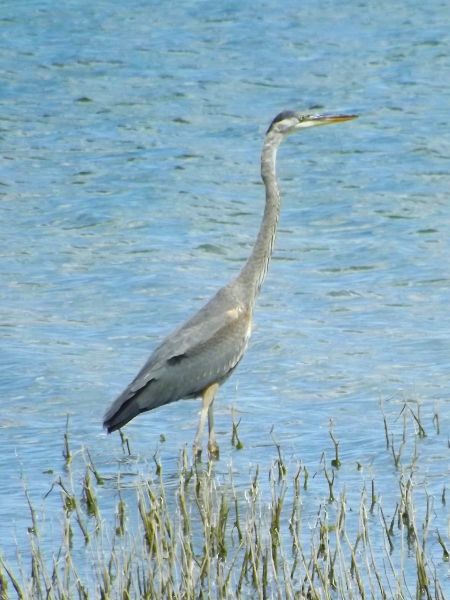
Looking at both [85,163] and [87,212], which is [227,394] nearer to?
[87,212]

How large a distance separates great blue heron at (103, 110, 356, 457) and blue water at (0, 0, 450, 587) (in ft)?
1.07

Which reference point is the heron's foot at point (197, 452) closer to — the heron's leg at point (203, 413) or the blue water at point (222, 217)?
the heron's leg at point (203, 413)

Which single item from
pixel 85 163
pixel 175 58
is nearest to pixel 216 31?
pixel 175 58

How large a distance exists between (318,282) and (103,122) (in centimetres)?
706

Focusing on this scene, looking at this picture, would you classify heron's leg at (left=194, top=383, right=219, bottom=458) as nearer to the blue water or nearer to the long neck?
the blue water

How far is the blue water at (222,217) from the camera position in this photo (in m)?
8.80

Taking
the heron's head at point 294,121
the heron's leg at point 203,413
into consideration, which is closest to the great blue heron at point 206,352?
the heron's leg at point 203,413

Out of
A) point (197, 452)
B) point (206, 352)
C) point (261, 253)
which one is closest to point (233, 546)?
point (197, 452)

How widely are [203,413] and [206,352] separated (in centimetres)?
45

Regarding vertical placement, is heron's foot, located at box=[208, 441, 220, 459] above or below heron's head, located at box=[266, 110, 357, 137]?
below

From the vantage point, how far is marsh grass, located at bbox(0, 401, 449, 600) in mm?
4715

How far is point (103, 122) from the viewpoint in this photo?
18.3 meters

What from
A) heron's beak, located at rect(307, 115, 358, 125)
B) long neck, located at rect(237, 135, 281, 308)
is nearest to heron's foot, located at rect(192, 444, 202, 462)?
long neck, located at rect(237, 135, 281, 308)

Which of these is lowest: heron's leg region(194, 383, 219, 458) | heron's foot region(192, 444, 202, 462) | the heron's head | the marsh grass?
the marsh grass
